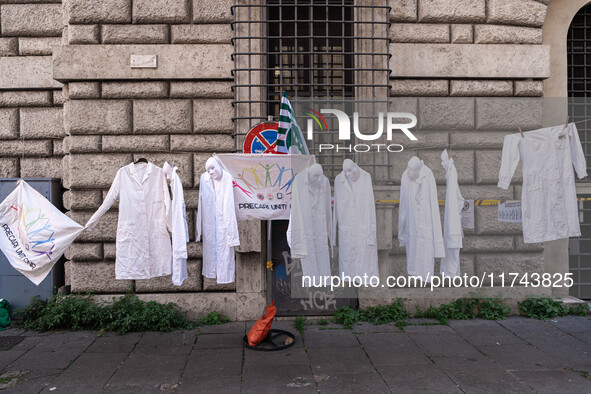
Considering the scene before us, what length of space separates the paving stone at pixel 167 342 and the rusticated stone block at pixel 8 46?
16.1 feet

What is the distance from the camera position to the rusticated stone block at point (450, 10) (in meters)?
7.04

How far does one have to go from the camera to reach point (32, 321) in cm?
666

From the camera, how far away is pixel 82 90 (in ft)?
22.4

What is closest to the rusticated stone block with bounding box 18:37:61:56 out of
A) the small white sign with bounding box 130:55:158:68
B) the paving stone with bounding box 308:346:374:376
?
the small white sign with bounding box 130:55:158:68

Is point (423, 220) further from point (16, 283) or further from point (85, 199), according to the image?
point (16, 283)

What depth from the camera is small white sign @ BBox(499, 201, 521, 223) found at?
565 centimetres

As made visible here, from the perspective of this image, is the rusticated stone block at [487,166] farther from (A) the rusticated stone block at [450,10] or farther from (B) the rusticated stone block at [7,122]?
(B) the rusticated stone block at [7,122]

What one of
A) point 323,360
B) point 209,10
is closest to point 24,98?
point 209,10

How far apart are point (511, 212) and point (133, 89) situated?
5.49 metres

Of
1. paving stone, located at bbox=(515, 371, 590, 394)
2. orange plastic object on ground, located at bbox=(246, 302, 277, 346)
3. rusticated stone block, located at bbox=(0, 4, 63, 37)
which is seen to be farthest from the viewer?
rusticated stone block, located at bbox=(0, 4, 63, 37)

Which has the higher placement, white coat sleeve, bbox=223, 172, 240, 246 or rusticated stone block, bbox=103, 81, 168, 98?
rusticated stone block, bbox=103, 81, 168, 98

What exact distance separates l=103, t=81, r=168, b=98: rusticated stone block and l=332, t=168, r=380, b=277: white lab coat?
3.25 metres

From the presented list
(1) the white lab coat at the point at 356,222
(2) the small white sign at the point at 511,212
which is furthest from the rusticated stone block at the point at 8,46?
(2) the small white sign at the point at 511,212

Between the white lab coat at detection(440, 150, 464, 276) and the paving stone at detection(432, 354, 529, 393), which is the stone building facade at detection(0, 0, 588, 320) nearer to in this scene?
the white lab coat at detection(440, 150, 464, 276)
